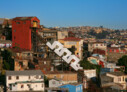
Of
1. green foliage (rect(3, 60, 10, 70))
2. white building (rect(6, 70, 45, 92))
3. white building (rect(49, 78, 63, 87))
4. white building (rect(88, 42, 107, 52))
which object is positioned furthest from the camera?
white building (rect(88, 42, 107, 52))

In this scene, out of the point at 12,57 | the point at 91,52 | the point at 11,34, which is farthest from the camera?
the point at 91,52

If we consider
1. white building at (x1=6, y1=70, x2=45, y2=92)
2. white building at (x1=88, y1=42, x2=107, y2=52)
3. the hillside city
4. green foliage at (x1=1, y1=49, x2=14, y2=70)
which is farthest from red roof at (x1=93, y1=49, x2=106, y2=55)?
white building at (x1=6, y1=70, x2=45, y2=92)

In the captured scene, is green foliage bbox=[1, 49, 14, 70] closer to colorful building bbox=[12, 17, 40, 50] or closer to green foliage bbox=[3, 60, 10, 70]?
green foliage bbox=[3, 60, 10, 70]

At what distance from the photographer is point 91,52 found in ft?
177

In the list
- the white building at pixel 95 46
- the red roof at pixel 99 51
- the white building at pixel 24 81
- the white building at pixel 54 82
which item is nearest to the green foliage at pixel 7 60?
the white building at pixel 24 81

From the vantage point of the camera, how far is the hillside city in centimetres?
3033

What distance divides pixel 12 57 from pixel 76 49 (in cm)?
1401

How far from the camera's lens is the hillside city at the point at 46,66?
3033 centimetres

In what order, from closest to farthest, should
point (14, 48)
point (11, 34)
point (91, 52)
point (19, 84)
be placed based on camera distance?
point (19, 84)
point (14, 48)
point (11, 34)
point (91, 52)

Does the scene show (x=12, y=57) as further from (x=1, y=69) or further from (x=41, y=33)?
(x=41, y=33)

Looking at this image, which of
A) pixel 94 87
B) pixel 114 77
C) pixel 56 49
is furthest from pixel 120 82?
pixel 56 49

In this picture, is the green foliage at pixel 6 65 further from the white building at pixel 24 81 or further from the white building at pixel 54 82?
the white building at pixel 54 82

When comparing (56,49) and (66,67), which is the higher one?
(56,49)

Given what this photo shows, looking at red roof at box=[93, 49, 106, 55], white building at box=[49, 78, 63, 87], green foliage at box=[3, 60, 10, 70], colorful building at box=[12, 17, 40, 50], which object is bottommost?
white building at box=[49, 78, 63, 87]
